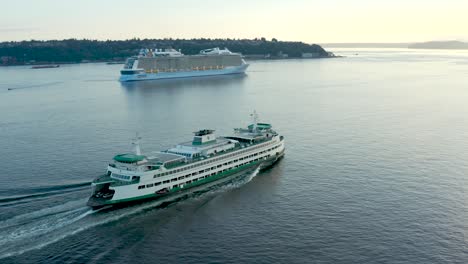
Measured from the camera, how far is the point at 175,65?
179 m

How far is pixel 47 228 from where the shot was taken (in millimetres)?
33156

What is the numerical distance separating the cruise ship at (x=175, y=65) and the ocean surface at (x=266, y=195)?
77873mm

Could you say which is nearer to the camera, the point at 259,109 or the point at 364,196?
the point at 364,196

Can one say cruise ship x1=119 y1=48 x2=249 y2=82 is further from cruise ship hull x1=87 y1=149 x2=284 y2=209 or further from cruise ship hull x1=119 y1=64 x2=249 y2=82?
cruise ship hull x1=87 y1=149 x2=284 y2=209

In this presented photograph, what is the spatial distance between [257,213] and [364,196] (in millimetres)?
10881

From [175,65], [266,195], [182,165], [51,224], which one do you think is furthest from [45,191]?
[175,65]

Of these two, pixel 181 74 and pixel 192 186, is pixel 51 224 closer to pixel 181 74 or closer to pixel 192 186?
pixel 192 186

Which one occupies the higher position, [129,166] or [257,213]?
[129,166]

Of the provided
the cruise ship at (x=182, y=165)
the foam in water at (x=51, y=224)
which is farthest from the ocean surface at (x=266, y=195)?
the cruise ship at (x=182, y=165)

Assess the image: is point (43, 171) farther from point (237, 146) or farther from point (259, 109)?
point (259, 109)

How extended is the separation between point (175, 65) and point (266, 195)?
14405 cm

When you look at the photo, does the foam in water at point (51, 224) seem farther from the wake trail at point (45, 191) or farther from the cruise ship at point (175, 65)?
the cruise ship at point (175, 65)

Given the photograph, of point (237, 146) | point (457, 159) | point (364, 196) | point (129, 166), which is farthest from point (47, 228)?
point (457, 159)

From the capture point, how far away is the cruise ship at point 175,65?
163750 mm
